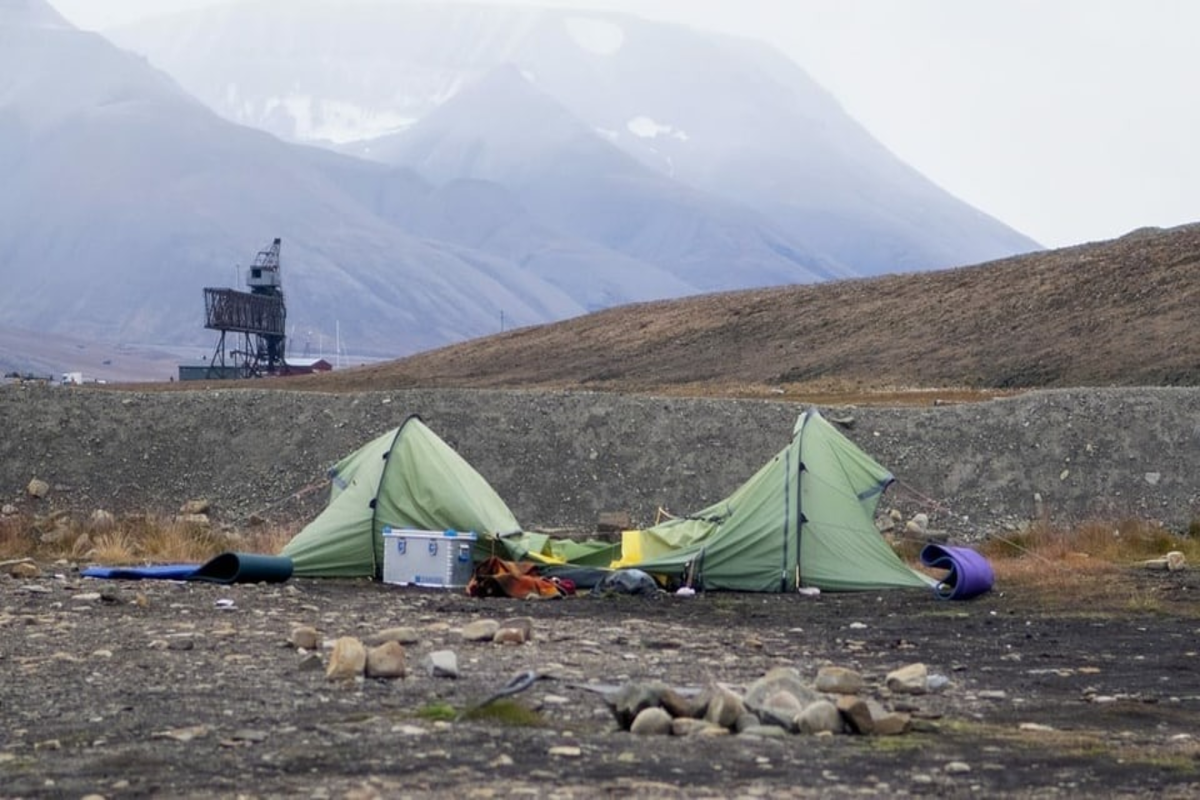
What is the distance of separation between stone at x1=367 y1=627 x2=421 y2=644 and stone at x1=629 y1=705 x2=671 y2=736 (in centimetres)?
→ 457

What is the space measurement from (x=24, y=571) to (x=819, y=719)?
12344 millimetres

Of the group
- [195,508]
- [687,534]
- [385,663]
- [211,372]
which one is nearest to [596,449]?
[195,508]

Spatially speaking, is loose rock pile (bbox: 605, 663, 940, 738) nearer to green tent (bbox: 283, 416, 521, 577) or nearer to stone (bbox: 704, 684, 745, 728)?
stone (bbox: 704, 684, 745, 728)

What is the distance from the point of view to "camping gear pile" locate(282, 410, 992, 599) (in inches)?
817

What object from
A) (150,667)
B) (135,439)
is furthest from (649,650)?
(135,439)

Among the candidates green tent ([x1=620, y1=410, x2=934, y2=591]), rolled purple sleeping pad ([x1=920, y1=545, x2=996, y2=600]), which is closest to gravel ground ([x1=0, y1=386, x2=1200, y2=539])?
green tent ([x1=620, y1=410, x2=934, y2=591])

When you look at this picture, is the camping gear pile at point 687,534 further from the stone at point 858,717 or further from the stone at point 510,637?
the stone at point 858,717

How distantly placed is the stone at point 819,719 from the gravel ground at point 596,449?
17.6m

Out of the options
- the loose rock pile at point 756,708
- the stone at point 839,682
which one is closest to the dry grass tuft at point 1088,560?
the stone at point 839,682

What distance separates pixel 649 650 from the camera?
48.5ft

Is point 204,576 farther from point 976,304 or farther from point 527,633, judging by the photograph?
point 976,304

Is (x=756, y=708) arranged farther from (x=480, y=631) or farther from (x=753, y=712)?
(x=480, y=631)

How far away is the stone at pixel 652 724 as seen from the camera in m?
10.4

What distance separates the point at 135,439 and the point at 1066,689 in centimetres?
2315
